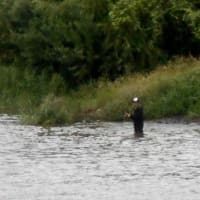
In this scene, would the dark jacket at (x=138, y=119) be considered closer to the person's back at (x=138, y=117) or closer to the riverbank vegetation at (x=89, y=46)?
the person's back at (x=138, y=117)

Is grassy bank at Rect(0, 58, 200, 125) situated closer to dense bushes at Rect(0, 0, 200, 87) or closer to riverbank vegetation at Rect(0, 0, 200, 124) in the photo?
riverbank vegetation at Rect(0, 0, 200, 124)

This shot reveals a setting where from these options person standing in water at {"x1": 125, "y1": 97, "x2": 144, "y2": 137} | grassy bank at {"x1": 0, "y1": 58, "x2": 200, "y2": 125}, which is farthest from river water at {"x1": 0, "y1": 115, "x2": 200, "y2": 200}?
grassy bank at {"x1": 0, "y1": 58, "x2": 200, "y2": 125}

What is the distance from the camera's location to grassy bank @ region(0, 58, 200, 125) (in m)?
38.0

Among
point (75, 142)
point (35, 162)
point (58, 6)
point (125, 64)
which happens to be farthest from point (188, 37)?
point (35, 162)

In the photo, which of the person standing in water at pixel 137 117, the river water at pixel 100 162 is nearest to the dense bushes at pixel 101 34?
the river water at pixel 100 162

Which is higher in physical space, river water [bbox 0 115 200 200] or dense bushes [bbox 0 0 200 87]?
dense bushes [bbox 0 0 200 87]

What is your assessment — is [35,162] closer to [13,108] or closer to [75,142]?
[75,142]

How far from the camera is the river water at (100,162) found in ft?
74.1

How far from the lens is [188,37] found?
1870 inches

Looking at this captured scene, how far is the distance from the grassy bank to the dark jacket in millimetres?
5305

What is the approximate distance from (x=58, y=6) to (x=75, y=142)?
1696 centimetres

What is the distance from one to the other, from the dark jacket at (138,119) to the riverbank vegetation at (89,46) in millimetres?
8250

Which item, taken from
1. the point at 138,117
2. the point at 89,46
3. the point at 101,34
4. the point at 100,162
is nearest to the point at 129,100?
the point at 138,117

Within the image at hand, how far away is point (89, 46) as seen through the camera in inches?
1854
